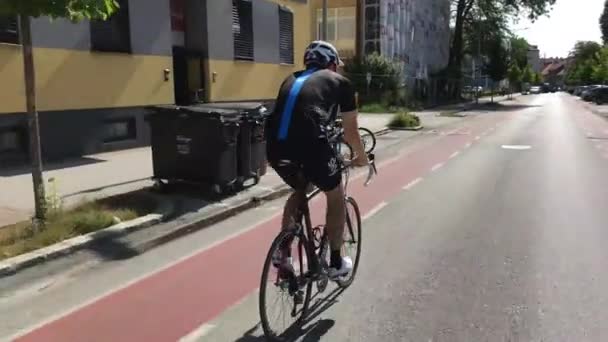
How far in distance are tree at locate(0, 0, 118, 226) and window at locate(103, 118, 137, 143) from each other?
7226 mm

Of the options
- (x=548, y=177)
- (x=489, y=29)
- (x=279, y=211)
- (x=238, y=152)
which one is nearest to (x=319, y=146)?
(x=279, y=211)

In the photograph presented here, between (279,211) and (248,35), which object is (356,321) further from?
(248,35)

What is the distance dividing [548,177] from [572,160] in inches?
134

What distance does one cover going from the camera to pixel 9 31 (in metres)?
11.5

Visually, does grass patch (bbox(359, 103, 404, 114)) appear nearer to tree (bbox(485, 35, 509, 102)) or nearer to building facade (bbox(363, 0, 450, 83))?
building facade (bbox(363, 0, 450, 83))

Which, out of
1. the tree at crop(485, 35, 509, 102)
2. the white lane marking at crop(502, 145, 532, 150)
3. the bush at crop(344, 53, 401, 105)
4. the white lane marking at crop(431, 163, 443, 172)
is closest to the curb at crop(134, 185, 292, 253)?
the white lane marking at crop(431, 163, 443, 172)

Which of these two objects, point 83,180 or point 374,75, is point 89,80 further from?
point 374,75

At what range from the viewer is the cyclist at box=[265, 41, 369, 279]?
13.6ft

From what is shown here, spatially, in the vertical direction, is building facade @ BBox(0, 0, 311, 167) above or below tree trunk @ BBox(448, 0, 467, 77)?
below

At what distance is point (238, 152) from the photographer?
939cm

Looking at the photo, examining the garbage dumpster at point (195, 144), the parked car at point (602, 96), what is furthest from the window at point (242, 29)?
the parked car at point (602, 96)

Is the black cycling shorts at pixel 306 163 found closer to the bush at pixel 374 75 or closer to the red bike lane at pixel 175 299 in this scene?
the red bike lane at pixel 175 299

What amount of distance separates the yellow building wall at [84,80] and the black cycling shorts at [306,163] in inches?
354

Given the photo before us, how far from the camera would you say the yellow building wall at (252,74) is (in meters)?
18.1
